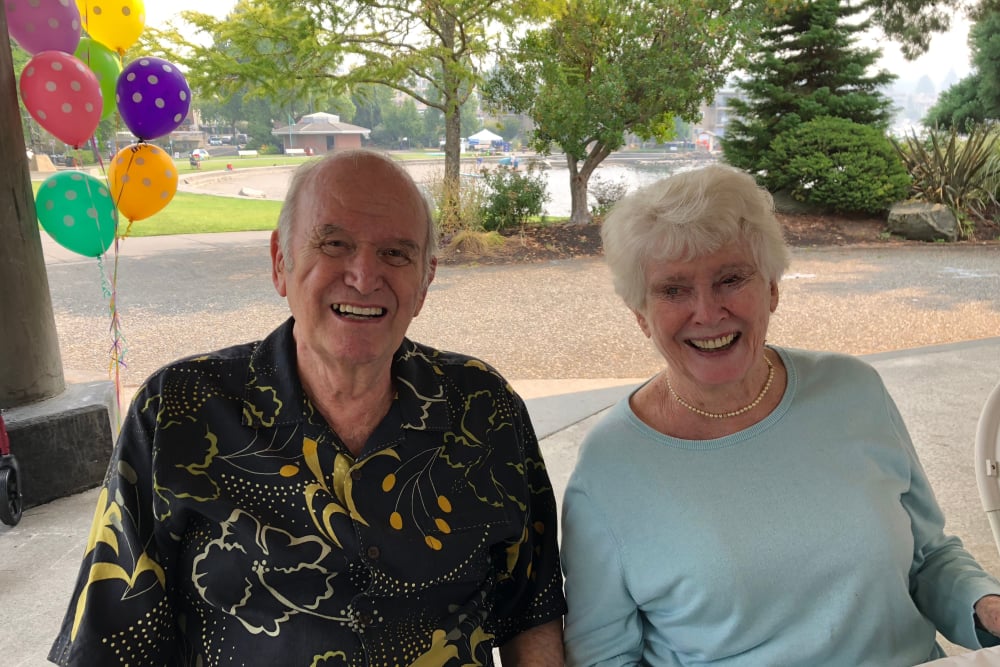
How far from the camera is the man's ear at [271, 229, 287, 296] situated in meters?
1.36

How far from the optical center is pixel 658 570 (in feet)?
4.15

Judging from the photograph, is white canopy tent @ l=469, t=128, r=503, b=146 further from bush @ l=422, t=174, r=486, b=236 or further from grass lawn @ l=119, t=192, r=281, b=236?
grass lawn @ l=119, t=192, r=281, b=236

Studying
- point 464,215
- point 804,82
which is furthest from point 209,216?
point 804,82

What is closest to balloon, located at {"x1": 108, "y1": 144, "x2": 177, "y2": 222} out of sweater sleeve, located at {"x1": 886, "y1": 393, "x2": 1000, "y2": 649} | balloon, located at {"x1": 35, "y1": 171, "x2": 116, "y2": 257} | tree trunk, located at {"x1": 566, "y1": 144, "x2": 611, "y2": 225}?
balloon, located at {"x1": 35, "y1": 171, "x2": 116, "y2": 257}

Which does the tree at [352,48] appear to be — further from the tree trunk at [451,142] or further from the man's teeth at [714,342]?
the man's teeth at [714,342]

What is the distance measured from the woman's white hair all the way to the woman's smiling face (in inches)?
0.7

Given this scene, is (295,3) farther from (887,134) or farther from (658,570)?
(658,570)

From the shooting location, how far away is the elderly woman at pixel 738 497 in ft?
4.09

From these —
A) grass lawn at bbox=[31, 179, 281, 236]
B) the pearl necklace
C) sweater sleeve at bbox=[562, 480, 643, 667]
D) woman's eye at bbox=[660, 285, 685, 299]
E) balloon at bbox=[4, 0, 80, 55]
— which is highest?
balloon at bbox=[4, 0, 80, 55]

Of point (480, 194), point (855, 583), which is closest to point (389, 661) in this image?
point (855, 583)

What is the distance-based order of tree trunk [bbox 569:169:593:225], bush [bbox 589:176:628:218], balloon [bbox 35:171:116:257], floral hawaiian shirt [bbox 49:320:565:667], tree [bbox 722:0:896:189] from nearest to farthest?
floral hawaiian shirt [bbox 49:320:565:667], balloon [bbox 35:171:116:257], tree trunk [bbox 569:169:593:225], bush [bbox 589:176:628:218], tree [bbox 722:0:896:189]

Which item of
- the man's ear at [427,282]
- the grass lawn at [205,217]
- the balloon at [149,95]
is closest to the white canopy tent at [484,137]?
the grass lawn at [205,217]

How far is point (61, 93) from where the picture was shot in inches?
123

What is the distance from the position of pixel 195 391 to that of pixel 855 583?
3.58ft
